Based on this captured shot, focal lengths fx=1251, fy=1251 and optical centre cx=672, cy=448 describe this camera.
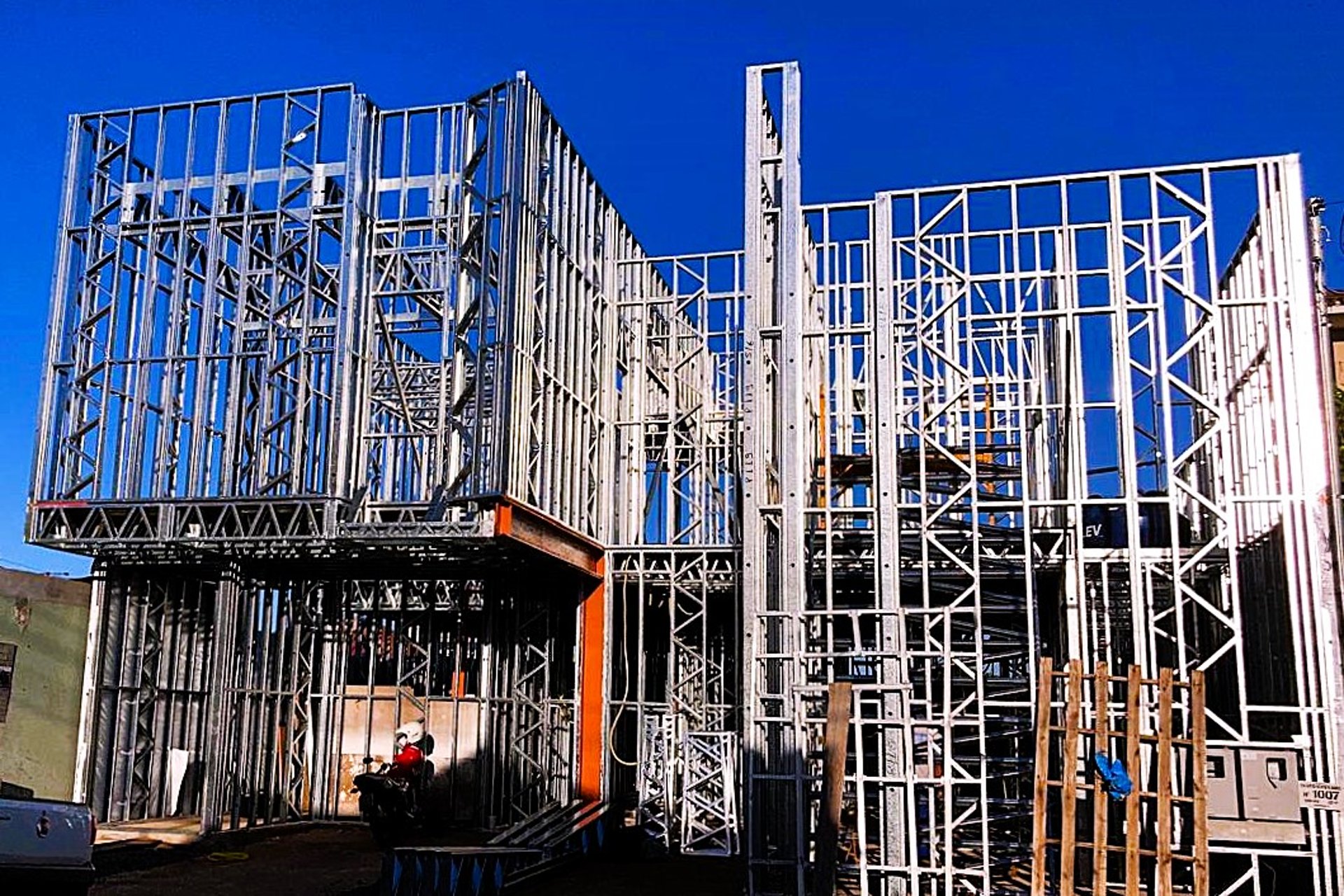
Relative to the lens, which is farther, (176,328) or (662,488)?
(662,488)

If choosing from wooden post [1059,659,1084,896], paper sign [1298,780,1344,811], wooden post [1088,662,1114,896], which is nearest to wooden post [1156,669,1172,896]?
wooden post [1088,662,1114,896]

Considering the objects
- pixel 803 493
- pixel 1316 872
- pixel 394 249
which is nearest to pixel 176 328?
pixel 394 249

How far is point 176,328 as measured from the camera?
17625 mm

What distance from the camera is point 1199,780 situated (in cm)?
1130

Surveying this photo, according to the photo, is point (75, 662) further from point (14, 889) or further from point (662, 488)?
point (14, 889)

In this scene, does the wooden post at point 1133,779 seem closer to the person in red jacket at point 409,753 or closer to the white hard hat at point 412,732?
the person in red jacket at point 409,753

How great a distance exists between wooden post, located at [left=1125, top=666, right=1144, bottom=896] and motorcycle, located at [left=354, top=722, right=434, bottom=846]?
1032cm

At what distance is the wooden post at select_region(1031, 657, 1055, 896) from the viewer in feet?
36.5

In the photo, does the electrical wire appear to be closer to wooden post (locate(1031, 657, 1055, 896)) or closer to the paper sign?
wooden post (locate(1031, 657, 1055, 896))

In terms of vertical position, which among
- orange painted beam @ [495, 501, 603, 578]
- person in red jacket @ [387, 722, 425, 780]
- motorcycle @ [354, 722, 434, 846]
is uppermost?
orange painted beam @ [495, 501, 603, 578]

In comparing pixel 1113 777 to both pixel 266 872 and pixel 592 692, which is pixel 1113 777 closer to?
pixel 592 692

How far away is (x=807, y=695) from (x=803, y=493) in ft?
7.06

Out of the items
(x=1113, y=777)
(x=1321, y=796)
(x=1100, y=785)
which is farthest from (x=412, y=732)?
(x=1321, y=796)

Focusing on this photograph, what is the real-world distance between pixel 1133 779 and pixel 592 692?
926 cm
